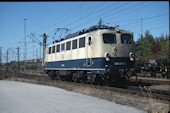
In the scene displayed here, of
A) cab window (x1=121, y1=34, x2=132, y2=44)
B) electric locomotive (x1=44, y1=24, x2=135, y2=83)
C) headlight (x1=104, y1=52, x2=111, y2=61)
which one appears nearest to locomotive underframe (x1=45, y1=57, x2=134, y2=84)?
electric locomotive (x1=44, y1=24, x2=135, y2=83)

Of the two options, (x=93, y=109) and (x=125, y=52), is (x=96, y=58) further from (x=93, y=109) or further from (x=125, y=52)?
(x=93, y=109)

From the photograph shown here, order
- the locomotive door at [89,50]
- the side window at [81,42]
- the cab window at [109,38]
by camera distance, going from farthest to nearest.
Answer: the side window at [81,42] → the locomotive door at [89,50] → the cab window at [109,38]

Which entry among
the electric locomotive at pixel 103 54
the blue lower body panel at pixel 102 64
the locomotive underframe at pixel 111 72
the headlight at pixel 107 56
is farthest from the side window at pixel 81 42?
the headlight at pixel 107 56

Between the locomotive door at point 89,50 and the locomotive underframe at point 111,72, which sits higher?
the locomotive door at point 89,50

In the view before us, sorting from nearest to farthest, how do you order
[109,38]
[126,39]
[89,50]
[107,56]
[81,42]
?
[107,56]
[109,38]
[89,50]
[126,39]
[81,42]

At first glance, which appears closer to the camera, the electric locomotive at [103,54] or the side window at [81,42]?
the electric locomotive at [103,54]

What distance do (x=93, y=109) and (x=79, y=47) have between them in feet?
33.6

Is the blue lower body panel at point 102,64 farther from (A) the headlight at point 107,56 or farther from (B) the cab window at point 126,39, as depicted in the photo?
(B) the cab window at point 126,39

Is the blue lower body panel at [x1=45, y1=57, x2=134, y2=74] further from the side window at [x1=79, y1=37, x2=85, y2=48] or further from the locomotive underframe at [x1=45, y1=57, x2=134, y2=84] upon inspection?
the side window at [x1=79, y1=37, x2=85, y2=48]

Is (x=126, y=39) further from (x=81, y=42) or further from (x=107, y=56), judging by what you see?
(x=81, y=42)

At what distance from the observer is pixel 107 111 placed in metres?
10.7

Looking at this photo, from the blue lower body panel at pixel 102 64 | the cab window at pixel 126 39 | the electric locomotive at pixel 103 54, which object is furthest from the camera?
the cab window at pixel 126 39

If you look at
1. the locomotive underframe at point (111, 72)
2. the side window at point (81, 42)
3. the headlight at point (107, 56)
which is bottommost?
the locomotive underframe at point (111, 72)

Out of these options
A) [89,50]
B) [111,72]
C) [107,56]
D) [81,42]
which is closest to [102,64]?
[107,56]
